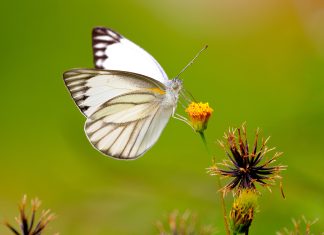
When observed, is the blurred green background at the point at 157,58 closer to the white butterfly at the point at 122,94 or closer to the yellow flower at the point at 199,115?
the white butterfly at the point at 122,94

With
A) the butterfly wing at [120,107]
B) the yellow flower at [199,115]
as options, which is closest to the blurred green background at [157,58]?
the butterfly wing at [120,107]

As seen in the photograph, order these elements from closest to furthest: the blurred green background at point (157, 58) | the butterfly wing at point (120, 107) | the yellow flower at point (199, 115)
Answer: the yellow flower at point (199, 115) < the butterfly wing at point (120, 107) < the blurred green background at point (157, 58)

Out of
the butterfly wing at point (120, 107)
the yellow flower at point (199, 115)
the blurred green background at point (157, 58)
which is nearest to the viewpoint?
the yellow flower at point (199, 115)

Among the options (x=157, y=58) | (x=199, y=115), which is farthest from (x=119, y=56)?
(x=157, y=58)

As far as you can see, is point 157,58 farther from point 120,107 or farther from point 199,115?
point 199,115

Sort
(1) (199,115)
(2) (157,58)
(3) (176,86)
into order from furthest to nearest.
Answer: (2) (157,58), (3) (176,86), (1) (199,115)

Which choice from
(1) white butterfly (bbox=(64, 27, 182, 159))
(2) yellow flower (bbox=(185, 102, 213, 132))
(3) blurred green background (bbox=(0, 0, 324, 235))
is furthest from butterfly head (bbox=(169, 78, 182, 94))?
(2) yellow flower (bbox=(185, 102, 213, 132))

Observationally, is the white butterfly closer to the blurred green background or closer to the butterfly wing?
the butterfly wing
